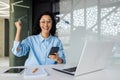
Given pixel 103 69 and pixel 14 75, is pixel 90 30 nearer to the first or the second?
pixel 103 69

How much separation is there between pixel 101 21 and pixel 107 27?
0.19 m

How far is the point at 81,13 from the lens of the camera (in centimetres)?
446

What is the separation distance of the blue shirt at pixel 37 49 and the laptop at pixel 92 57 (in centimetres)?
72

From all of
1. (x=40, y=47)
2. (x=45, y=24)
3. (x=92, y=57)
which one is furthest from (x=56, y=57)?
(x=92, y=57)

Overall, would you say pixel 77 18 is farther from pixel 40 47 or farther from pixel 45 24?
pixel 40 47

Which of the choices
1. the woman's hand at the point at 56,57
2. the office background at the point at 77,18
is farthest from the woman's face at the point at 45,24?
the office background at the point at 77,18

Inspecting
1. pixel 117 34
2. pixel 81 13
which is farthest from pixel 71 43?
pixel 117 34

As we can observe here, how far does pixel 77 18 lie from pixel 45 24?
245cm

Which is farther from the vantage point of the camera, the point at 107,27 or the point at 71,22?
the point at 71,22

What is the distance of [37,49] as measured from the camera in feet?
6.79

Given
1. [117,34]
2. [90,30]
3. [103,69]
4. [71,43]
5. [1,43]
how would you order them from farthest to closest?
1. [1,43]
2. [71,43]
3. [90,30]
4. [117,34]
5. [103,69]

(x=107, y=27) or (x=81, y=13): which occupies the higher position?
(x=81, y=13)

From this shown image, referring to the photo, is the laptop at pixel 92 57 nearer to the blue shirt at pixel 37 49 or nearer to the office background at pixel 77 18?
the blue shirt at pixel 37 49

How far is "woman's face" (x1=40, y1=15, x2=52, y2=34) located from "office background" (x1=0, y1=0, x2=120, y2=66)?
176 centimetres
